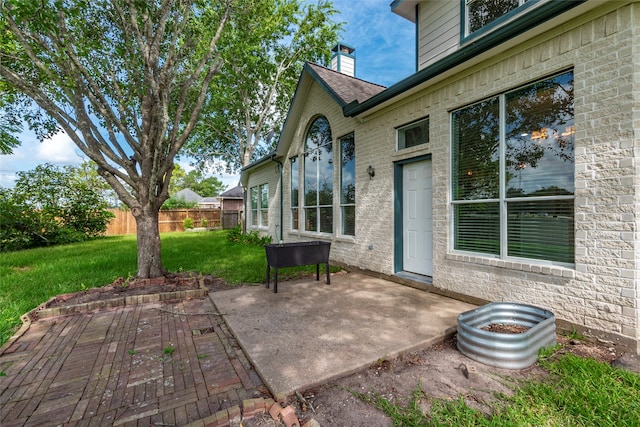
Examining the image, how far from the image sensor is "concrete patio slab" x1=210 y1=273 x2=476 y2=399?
97.5 inches

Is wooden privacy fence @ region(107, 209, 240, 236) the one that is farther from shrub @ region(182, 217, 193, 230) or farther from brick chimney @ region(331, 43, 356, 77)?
brick chimney @ region(331, 43, 356, 77)

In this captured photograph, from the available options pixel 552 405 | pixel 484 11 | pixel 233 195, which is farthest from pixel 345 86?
pixel 233 195

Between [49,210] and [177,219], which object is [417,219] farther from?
[177,219]

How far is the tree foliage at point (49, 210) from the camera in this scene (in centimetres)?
1103

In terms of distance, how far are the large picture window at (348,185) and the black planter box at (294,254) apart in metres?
1.80

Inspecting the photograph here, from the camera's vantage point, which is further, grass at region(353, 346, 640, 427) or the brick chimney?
the brick chimney

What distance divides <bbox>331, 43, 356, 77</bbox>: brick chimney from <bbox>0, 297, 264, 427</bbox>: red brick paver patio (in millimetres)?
8396

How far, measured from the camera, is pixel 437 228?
462 cm

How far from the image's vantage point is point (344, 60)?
9148mm

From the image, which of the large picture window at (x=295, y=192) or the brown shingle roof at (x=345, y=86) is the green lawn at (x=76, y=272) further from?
the brown shingle roof at (x=345, y=86)

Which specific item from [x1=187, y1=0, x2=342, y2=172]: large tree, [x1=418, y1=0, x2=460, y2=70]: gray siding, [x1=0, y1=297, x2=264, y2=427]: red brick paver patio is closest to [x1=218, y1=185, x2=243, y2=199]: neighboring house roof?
[x1=187, y1=0, x2=342, y2=172]: large tree

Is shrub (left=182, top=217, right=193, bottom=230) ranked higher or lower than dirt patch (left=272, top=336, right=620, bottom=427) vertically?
higher

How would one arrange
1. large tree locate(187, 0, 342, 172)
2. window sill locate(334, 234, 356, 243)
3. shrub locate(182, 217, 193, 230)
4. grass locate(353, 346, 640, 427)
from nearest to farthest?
grass locate(353, 346, 640, 427) < window sill locate(334, 234, 356, 243) < large tree locate(187, 0, 342, 172) < shrub locate(182, 217, 193, 230)

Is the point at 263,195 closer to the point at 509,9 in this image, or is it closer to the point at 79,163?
the point at 509,9
